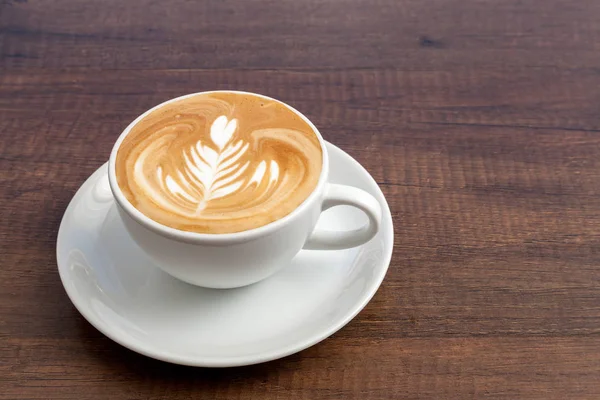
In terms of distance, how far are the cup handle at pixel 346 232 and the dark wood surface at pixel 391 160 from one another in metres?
0.09

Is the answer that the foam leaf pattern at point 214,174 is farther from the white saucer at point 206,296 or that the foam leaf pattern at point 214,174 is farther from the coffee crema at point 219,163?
the white saucer at point 206,296

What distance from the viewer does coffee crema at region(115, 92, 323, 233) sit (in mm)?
742

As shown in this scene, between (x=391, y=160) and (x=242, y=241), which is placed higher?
(x=242, y=241)

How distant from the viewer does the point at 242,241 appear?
72cm

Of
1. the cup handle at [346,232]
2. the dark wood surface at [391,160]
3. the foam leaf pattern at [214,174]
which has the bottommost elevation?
the dark wood surface at [391,160]

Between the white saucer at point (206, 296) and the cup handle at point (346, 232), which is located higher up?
the cup handle at point (346, 232)

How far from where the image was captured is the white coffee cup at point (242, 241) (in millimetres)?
723

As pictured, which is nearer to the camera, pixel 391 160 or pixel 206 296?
pixel 206 296

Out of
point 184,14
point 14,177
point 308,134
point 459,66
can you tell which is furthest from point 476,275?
point 184,14

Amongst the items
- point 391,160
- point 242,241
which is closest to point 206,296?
point 242,241

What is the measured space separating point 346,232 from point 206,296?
0.18 m

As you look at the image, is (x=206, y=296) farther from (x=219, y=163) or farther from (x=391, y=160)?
(x=391, y=160)

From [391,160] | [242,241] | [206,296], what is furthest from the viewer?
[391,160]

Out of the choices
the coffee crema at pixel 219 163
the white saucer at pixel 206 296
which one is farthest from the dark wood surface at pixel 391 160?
the coffee crema at pixel 219 163
